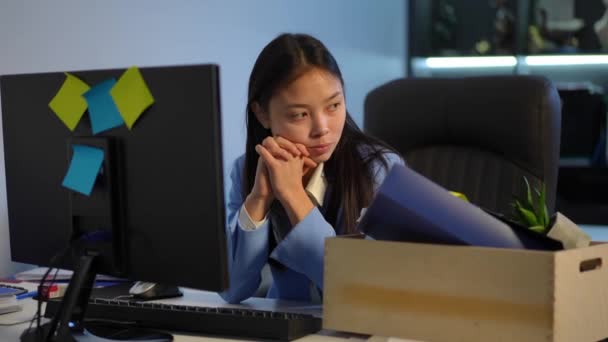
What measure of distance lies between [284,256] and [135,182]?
371 mm

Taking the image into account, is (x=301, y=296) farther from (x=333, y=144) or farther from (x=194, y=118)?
(x=194, y=118)

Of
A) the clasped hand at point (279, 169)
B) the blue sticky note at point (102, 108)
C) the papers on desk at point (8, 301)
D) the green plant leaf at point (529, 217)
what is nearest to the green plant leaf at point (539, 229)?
the green plant leaf at point (529, 217)

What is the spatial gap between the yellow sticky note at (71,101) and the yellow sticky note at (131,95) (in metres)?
0.07

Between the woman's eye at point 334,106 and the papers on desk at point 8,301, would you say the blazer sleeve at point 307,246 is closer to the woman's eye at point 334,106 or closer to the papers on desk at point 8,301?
the woman's eye at point 334,106

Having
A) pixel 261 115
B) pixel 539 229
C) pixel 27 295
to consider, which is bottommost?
pixel 27 295

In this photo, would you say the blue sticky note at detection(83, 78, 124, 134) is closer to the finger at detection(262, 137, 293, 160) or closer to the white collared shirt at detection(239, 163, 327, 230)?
the finger at detection(262, 137, 293, 160)

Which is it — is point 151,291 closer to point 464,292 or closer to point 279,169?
point 279,169

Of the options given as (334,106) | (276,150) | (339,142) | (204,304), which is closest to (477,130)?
(339,142)

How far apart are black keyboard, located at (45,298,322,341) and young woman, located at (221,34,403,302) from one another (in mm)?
190

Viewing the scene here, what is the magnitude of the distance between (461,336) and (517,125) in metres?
1.00

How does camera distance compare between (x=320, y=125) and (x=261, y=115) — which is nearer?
(x=320, y=125)

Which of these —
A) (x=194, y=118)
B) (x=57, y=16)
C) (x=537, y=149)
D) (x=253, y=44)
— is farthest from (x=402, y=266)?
(x=253, y=44)

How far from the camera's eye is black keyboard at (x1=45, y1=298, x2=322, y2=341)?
1.30 meters

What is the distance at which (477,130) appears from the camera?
2111mm
